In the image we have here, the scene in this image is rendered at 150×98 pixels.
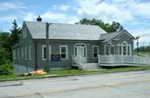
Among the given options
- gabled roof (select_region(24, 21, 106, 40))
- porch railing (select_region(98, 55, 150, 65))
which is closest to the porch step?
porch railing (select_region(98, 55, 150, 65))

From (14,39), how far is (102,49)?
40.5 metres

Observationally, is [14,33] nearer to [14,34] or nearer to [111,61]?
[14,34]

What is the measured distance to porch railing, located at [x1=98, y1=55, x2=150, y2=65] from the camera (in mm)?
26234

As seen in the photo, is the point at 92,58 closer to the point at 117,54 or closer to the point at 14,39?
the point at 117,54

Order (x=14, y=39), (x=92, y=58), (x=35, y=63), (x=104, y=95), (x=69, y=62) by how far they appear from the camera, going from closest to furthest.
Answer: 1. (x=104, y=95)
2. (x=35, y=63)
3. (x=69, y=62)
4. (x=92, y=58)
5. (x=14, y=39)

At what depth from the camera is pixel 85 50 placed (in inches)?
1112

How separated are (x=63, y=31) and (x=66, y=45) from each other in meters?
2.51

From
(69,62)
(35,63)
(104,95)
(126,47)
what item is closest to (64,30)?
(69,62)

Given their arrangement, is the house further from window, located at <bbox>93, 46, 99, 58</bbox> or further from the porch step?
the porch step

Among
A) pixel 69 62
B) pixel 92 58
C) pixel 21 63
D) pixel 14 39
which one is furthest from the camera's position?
pixel 14 39

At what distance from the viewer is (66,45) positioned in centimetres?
2681

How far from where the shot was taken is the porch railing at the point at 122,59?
86.1 ft

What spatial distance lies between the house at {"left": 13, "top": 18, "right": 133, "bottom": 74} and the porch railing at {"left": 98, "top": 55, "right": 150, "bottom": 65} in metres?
2.02

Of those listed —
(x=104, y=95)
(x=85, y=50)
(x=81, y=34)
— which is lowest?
(x=104, y=95)
